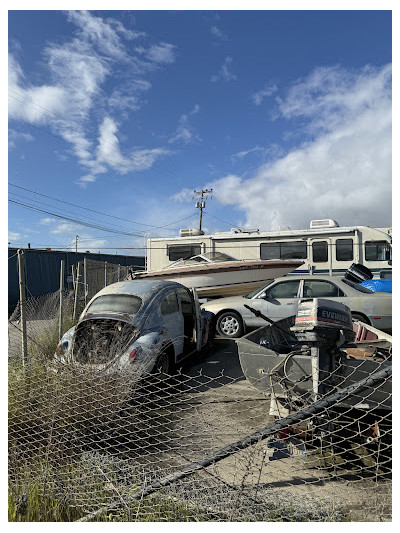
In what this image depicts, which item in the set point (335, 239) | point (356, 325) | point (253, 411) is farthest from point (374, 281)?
point (253, 411)

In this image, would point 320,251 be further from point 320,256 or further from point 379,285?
point 379,285

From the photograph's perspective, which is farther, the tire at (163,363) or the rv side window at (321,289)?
the rv side window at (321,289)

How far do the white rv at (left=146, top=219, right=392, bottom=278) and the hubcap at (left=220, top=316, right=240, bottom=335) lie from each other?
475 centimetres

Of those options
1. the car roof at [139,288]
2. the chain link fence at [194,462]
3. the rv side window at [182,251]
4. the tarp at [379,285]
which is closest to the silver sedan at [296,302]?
the tarp at [379,285]

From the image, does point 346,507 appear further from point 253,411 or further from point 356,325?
point 356,325

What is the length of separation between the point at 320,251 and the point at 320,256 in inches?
6.8

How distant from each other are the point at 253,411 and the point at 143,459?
1.82 m

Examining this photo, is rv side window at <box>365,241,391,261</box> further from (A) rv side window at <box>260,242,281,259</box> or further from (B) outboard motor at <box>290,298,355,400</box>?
(B) outboard motor at <box>290,298,355,400</box>

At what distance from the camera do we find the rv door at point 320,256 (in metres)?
13.2

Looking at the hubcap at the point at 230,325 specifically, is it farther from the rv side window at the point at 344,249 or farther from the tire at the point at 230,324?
the rv side window at the point at 344,249

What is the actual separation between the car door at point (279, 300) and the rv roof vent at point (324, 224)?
516 centimetres

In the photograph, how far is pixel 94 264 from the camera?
1210 centimetres

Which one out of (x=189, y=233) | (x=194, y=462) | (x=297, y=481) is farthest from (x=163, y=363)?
(x=189, y=233)

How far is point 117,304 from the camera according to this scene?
6.09m
